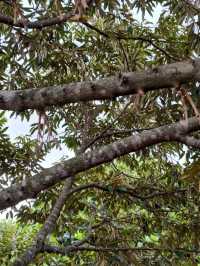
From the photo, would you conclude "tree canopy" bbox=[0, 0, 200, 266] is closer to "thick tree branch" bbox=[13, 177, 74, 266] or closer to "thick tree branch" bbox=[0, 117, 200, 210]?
"thick tree branch" bbox=[13, 177, 74, 266]

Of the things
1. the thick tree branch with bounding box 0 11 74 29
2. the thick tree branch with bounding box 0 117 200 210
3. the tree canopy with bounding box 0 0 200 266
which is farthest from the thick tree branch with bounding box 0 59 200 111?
→ the tree canopy with bounding box 0 0 200 266

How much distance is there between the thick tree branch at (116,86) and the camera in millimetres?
2193

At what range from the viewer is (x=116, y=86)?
2.19m

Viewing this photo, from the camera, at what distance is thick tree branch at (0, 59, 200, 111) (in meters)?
2.19

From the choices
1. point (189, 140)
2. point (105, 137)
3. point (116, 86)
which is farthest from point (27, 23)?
point (105, 137)

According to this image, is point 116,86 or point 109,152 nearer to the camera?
point 116,86

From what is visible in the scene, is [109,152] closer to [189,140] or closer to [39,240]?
[189,140]

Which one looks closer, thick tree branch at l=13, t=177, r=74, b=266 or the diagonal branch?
the diagonal branch

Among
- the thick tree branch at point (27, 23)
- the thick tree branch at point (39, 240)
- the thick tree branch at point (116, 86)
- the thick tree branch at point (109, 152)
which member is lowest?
the thick tree branch at point (39, 240)

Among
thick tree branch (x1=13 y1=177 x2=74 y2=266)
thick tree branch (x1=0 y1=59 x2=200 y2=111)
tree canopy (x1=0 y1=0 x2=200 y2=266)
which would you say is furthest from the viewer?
tree canopy (x1=0 y1=0 x2=200 y2=266)

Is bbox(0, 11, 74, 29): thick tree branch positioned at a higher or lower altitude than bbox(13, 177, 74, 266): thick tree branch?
higher

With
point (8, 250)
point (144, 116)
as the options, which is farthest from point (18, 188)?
point (8, 250)

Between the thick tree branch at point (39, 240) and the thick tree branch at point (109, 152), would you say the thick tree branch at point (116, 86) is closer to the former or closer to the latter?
the thick tree branch at point (109, 152)

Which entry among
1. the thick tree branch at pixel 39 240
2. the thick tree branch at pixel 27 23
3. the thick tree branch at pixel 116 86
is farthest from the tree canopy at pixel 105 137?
the thick tree branch at pixel 116 86
